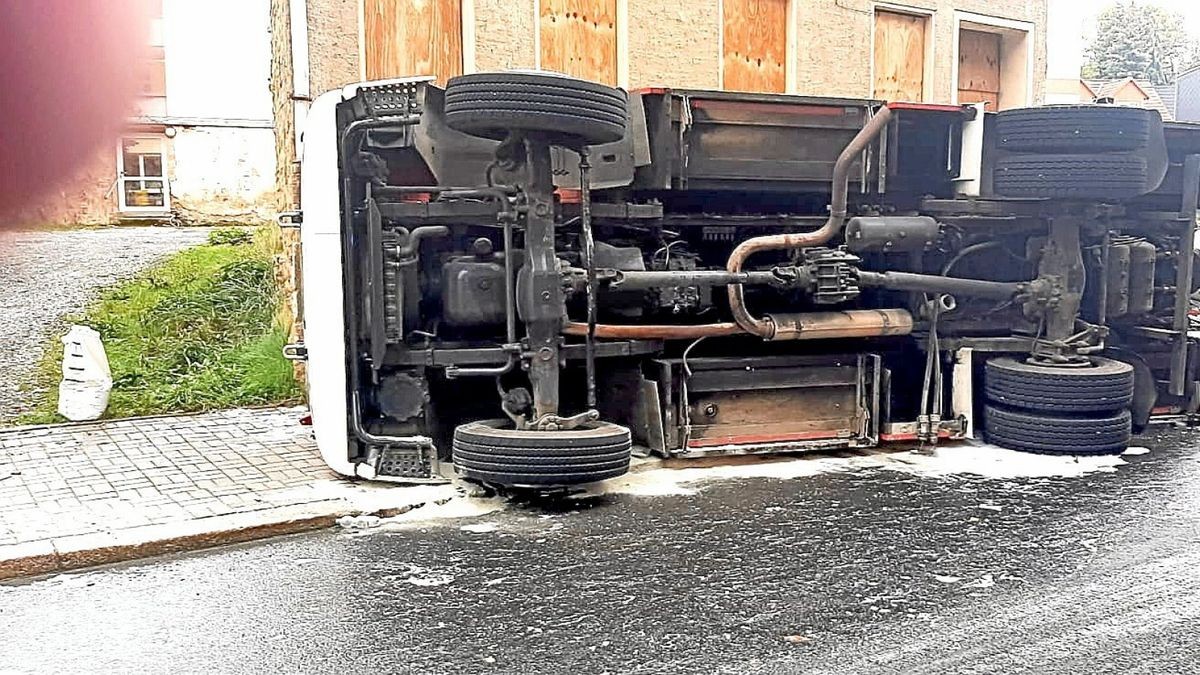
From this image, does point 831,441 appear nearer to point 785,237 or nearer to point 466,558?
point 785,237

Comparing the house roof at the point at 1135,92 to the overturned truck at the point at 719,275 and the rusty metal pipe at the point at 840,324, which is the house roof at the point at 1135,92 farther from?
the rusty metal pipe at the point at 840,324

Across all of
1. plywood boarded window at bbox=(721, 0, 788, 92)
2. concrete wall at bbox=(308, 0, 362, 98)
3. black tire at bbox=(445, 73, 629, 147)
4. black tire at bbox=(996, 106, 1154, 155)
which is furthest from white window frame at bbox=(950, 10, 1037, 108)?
black tire at bbox=(445, 73, 629, 147)

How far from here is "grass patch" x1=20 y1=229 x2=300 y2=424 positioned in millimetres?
8047

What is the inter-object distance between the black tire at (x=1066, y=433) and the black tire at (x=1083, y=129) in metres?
1.71

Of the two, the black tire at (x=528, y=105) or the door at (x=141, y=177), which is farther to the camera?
the black tire at (x=528, y=105)

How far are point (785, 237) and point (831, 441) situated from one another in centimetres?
136

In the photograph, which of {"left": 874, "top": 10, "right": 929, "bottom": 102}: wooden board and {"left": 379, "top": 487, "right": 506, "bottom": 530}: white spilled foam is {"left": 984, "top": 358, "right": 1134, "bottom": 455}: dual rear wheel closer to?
{"left": 379, "top": 487, "right": 506, "bottom": 530}: white spilled foam

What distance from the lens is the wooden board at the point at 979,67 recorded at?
1232 centimetres

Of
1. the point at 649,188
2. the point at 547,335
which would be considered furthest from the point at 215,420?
the point at 649,188

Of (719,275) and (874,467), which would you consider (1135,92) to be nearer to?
(874,467)

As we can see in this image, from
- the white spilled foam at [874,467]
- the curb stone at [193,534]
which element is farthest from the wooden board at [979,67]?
the curb stone at [193,534]

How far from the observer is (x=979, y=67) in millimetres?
12539

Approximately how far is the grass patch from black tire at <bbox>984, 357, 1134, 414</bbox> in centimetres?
536

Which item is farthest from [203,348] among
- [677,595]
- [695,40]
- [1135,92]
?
[1135,92]
